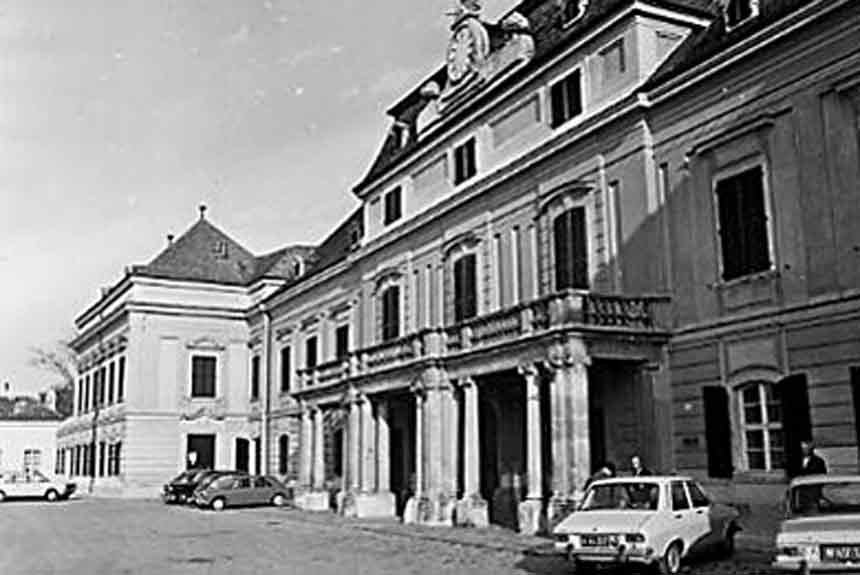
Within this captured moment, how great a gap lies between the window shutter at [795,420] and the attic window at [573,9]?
12.0 metres

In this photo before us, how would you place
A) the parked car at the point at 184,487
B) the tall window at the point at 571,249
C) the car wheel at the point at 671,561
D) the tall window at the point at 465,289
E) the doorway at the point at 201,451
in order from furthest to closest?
the doorway at the point at 201,451
the parked car at the point at 184,487
the tall window at the point at 465,289
the tall window at the point at 571,249
the car wheel at the point at 671,561

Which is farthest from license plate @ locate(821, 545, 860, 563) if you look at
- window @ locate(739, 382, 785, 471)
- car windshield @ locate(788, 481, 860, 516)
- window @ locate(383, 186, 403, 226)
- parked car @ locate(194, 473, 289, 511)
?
parked car @ locate(194, 473, 289, 511)

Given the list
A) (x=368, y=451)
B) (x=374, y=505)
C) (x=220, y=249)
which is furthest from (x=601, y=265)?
(x=220, y=249)

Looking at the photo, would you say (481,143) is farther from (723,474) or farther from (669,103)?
(723,474)

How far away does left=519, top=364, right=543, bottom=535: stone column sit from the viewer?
22688mm

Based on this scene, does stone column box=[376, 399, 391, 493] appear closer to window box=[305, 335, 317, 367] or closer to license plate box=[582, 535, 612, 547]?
window box=[305, 335, 317, 367]

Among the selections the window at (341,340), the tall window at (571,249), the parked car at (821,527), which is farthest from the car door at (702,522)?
the window at (341,340)

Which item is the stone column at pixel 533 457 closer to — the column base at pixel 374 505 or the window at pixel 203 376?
the column base at pixel 374 505

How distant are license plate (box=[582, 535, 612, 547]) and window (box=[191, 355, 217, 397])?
40065mm

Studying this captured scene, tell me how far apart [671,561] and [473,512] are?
35.4 feet

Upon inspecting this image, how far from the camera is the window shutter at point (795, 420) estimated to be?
18406 millimetres

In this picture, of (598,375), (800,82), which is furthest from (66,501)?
(800,82)

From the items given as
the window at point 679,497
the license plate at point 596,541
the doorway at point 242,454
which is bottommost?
the license plate at point 596,541

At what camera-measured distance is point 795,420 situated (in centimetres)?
1861
